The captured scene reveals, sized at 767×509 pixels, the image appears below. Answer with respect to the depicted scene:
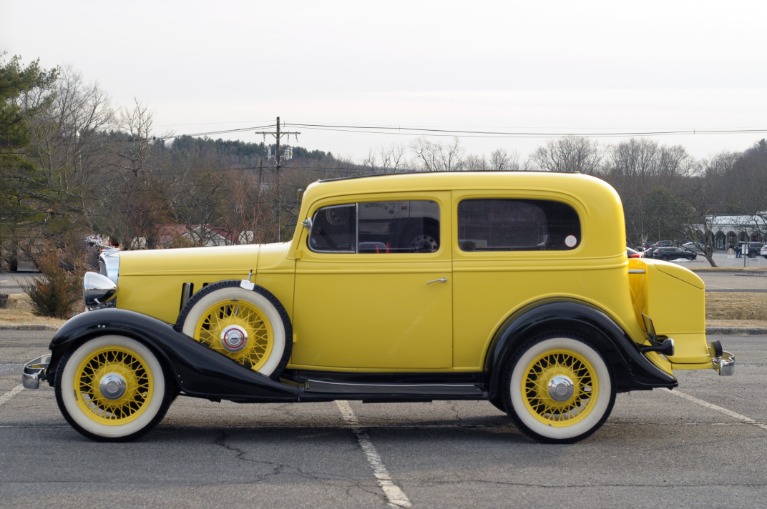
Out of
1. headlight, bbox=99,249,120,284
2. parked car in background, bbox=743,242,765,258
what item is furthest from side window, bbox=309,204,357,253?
parked car in background, bbox=743,242,765,258

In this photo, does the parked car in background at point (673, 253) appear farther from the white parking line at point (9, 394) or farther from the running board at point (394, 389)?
the running board at point (394, 389)

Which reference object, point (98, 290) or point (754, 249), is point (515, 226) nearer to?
point (98, 290)

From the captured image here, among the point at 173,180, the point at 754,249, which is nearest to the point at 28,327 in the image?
the point at 173,180

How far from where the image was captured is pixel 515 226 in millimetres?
Result: 7402

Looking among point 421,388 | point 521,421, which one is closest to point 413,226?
point 421,388

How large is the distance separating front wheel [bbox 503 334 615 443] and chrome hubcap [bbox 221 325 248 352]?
2052mm

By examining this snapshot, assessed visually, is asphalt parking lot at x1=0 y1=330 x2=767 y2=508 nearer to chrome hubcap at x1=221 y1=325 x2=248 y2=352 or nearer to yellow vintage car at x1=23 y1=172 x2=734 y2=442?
yellow vintage car at x1=23 y1=172 x2=734 y2=442

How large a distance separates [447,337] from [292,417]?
187 centimetres

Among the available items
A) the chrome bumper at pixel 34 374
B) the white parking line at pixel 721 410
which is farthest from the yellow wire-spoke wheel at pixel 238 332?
the white parking line at pixel 721 410

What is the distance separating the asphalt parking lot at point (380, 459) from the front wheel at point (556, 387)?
162mm

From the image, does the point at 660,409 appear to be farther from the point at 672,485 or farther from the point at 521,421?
the point at 672,485

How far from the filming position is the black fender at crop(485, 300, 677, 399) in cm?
711

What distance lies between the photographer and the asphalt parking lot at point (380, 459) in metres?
5.68

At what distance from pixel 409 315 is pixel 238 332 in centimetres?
134
